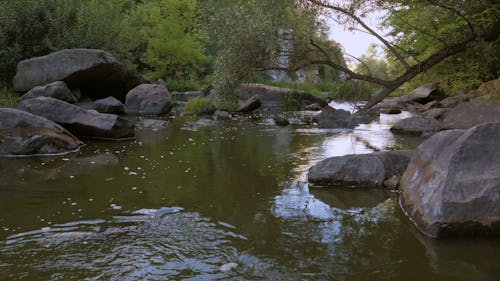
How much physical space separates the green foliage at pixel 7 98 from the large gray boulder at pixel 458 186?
12575mm

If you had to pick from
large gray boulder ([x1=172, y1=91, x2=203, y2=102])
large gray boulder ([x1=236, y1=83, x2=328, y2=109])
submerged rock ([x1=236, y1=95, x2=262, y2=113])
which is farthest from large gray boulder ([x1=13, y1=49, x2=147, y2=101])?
large gray boulder ([x1=236, y1=83, x2=328, y2=109])

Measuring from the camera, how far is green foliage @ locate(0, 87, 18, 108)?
14.2 metres

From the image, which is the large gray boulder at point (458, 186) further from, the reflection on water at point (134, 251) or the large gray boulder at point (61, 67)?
the large gray boulder at point (61, 67)

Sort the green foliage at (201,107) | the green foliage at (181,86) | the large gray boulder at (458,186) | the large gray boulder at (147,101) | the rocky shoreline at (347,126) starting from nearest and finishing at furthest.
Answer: the large gray boulder at (458,186) < the rocky shoreline at (347,126) < the large gray boulder at (147,101) < the green foliage at (201,107) < the green foliage at (181,86)

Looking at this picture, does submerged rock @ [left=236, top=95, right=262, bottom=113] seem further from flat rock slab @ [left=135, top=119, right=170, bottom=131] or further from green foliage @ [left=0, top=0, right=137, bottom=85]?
green foliage @ [left=0, top=0, right=137, bottom=85]

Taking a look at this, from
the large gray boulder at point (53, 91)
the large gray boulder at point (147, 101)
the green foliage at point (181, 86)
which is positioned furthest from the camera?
the green foliage at point (181, 86)

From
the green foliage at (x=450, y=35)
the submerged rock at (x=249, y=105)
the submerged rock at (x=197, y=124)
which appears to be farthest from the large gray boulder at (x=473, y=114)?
the submerged rock at (x=249, y=105)

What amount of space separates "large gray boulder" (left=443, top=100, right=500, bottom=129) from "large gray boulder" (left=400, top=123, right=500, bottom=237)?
757 cm

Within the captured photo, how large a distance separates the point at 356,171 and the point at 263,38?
4402mm

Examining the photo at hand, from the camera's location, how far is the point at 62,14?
20.0 m

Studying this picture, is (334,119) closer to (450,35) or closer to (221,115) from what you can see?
(450,35)

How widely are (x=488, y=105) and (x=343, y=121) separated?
14.5 ft

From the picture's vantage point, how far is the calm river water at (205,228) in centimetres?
421

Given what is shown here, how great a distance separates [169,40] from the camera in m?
30.7
